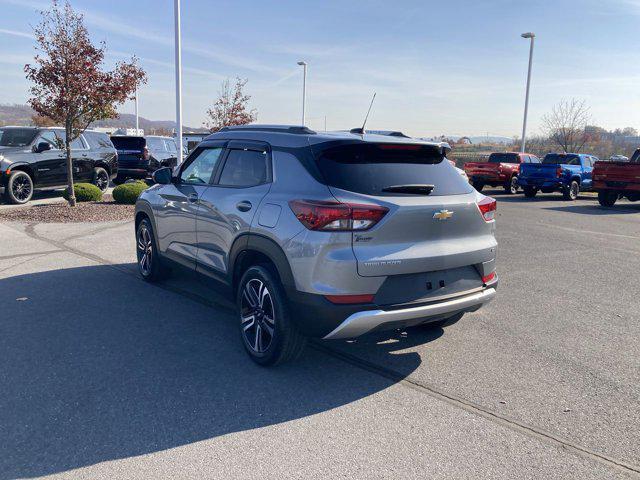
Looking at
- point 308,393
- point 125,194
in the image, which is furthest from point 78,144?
point 308,393

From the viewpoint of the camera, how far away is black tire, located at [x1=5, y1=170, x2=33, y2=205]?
42.0ft

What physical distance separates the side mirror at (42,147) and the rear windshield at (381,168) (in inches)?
474

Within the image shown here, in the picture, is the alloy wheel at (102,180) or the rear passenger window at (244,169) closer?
the rear passenger window at (244,169)

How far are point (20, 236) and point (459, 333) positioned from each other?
795cm

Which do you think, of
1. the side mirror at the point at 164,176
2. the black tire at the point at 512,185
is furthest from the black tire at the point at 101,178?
the black tire at the point at 512,185

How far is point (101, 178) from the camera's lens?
1570cm

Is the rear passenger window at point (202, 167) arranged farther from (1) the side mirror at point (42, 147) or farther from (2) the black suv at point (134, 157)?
(2) the black suv at point (134, 157)

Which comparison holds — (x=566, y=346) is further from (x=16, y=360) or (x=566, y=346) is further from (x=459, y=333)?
(x=16, y=360)

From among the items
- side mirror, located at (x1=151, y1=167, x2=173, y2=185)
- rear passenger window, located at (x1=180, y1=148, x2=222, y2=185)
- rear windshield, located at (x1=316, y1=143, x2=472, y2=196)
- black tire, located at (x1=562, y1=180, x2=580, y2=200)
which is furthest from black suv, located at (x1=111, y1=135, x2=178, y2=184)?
rear windshield, located at (x1=316, y1=143, x2=472, y2=196)

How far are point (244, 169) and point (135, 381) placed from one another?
191 centimetres

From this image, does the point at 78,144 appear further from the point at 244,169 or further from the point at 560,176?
the point at 560,176

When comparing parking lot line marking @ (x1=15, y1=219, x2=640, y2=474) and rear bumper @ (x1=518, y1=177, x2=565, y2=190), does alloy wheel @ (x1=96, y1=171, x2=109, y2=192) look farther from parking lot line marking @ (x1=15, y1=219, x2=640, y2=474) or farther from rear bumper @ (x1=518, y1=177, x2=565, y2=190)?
rear bumper @ (x1=518, y1=177, x2=565, y2=190)

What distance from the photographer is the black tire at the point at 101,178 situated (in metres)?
15.4

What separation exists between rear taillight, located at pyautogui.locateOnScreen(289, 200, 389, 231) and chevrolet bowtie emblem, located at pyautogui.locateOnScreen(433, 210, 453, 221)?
43 cm
